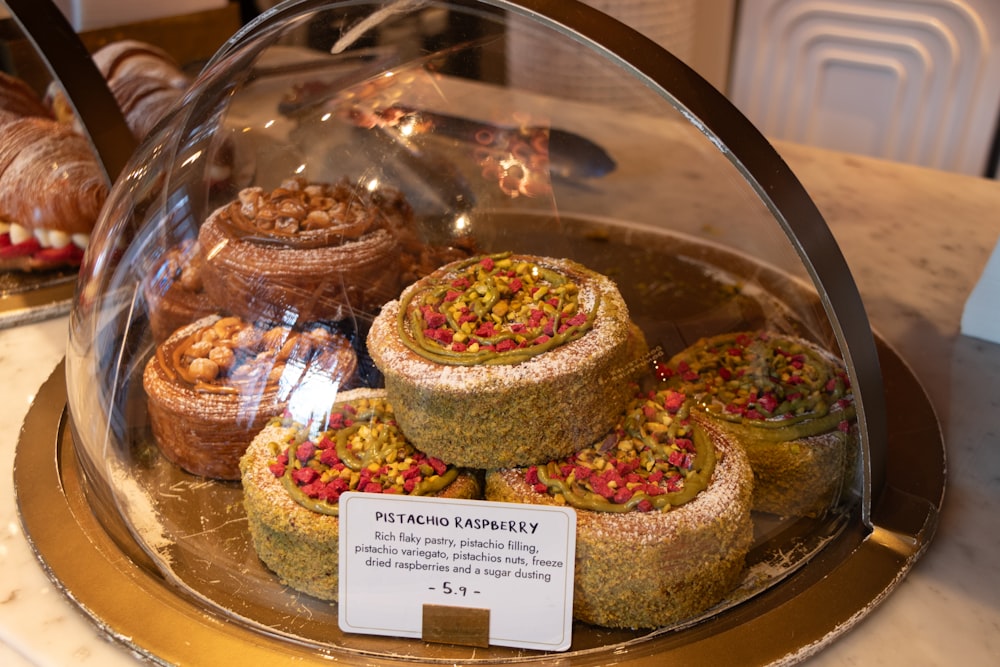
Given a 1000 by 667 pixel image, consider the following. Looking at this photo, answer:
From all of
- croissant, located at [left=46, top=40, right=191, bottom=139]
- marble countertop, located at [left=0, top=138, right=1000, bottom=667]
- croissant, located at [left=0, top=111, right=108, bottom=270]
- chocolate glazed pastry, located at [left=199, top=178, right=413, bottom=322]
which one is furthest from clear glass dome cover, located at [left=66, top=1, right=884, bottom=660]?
croissant, located at [left=46, top=40, right=191, bottom=139]

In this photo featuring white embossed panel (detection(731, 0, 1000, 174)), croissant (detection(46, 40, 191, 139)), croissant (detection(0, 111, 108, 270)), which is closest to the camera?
croissant (detection(0, 111, 108, 270))

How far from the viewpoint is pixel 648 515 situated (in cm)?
92

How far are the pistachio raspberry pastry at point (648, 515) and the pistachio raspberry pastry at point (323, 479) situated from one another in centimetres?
9

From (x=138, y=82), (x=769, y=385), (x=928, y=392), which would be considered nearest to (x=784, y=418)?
(x=769, y=385)

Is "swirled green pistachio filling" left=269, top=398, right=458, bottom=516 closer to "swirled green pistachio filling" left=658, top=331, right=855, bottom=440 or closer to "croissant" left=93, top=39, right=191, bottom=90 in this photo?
"swirled green pistachio filling" left=658, top=331, right=855, bottom=440

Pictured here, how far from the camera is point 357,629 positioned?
0.94m

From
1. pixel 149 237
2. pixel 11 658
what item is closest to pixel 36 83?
pixel 149 237

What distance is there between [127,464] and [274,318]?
28 cm

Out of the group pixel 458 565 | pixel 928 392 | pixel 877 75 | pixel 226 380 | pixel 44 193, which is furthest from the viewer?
pixel 877 75

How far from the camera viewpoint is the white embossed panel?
2797 mm

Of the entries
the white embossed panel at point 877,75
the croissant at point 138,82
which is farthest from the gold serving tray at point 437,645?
the white embossed panel at point 877,75

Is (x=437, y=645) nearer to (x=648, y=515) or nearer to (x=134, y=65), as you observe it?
(x=648, y=515)

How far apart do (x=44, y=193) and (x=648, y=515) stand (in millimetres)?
1221

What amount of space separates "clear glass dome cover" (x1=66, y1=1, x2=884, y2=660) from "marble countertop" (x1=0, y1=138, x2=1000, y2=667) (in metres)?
0.11
